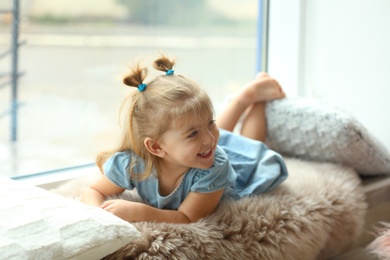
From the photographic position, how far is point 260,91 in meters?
1.75

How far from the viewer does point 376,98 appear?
187 cm

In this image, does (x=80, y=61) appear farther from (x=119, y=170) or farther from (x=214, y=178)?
(x=214, y=178)

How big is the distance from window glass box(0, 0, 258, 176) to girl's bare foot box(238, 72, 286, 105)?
0.63ft

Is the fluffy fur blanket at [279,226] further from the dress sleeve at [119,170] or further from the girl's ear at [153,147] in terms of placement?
the girl's ear at [153,147]

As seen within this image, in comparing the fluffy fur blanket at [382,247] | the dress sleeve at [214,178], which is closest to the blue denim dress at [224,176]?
the dress sleeve at [214,178]

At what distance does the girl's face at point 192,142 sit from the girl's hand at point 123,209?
14cm

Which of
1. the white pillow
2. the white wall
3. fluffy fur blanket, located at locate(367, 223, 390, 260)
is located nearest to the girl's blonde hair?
the white pillow

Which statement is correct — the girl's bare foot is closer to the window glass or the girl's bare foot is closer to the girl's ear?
the window glass

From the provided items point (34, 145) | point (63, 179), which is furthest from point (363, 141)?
point (34, 145)

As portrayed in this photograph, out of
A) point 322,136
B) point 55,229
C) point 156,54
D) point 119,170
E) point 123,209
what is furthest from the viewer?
point 156,54

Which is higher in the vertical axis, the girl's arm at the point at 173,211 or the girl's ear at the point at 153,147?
the girl's ear at the point at 153,147

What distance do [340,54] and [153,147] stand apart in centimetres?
95

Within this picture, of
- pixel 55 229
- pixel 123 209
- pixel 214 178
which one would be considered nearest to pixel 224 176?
pixel 214 178

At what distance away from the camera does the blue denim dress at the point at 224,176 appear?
129 cm
